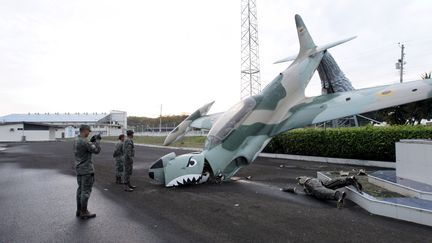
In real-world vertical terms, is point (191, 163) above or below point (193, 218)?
above

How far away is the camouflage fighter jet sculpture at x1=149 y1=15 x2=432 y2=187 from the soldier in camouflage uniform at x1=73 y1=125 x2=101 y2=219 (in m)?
3.16

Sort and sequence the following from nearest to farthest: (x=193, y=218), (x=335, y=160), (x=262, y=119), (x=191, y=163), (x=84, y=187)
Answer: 1. (x=193, y=218)
2. (x=84, y=187)
3. (x=191, y=163)
4. (x=262, y=119)
5. (x=335, y=160)

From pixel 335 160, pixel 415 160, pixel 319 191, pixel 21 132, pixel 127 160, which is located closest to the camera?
pixel 319 191

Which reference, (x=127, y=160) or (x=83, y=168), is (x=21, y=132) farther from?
(x=83, y=168)

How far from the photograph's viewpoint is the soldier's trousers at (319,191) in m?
7.93

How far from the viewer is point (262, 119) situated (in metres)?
11.3

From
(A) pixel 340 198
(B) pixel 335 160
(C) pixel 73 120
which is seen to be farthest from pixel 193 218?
(C) pixel 73 120

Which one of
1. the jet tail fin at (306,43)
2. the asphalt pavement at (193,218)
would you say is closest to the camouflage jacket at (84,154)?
the asphalt pavement at (193,218)

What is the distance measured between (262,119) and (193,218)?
551cm

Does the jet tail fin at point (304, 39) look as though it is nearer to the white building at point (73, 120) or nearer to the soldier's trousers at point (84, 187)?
the soldier's trousers at point (84, 187)

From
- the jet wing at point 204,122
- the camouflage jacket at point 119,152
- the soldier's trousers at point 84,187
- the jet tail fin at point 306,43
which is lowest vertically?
the soldier's trousers at point 84,187

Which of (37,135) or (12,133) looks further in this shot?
(37,135)

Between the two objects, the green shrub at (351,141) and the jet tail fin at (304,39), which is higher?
the jet tail fin at (304,39)

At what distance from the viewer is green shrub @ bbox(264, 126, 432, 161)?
1481cm
